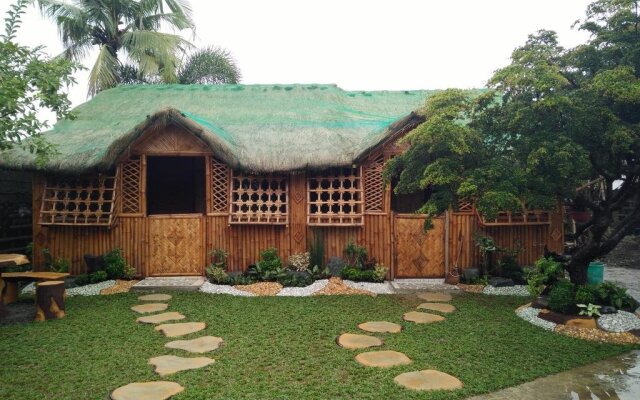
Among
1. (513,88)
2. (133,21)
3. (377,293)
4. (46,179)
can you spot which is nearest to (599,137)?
(513,88)

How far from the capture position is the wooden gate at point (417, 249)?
10453 millimetres

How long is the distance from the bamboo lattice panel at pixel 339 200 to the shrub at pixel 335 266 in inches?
30.7

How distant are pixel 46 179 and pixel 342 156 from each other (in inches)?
251

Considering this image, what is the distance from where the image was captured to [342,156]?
10172mm

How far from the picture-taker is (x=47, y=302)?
24.8ft

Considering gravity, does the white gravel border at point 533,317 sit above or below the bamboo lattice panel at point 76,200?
below

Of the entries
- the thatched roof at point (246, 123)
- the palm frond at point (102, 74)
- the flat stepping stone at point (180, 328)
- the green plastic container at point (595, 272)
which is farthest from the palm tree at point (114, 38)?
the green plastic container at point (595, 272)

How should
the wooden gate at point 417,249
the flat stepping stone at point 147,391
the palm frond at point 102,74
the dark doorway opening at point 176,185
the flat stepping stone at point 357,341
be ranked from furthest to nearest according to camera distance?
the palm frond at point 102,74
the dark doorway opening at point 176,185
the wooden gate at point 417,249
the flat stepping stone at point 357,341
the flat stepping stone at point 147,391

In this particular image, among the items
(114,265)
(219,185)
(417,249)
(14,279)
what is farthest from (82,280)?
(417,249)

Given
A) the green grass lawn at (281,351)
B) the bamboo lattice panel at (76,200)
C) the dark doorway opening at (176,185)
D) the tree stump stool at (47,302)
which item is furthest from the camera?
the dark doorway opening at (176,185)

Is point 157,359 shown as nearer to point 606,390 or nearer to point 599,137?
point 606,390

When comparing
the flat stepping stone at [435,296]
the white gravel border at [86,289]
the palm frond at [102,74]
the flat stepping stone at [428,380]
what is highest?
the palm frond at [102,74]

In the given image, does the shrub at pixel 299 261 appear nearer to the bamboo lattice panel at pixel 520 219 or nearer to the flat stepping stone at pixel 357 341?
the flat stepping stone at pixel 357 341

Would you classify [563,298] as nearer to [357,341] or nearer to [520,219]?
[357,341]
